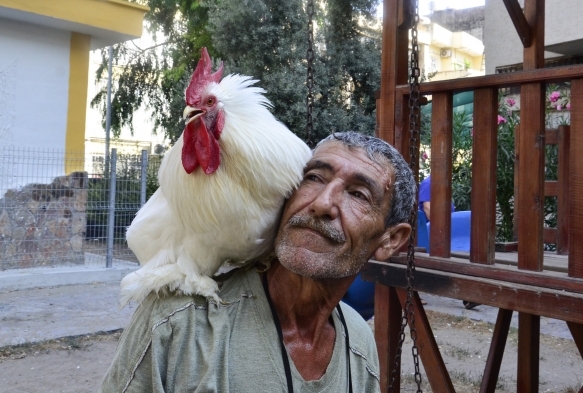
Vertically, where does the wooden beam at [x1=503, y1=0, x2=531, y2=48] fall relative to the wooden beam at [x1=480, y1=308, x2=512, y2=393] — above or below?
above

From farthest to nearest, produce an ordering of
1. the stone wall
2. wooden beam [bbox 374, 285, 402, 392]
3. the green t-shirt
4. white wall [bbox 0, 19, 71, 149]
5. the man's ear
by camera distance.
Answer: the stone wall, white wall [bbox 0, 19, 71, 149], wooden beam [bbox 374, 285, 402, 392], the man's ear, the green t-shirt

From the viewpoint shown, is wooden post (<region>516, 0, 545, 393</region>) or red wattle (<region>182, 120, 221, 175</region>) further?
wooden post (<region>516, 0, 545, 393</region>)

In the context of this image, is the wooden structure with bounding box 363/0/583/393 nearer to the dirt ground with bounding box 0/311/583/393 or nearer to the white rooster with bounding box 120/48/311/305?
the white rooster with bounding box 120/48/311/305

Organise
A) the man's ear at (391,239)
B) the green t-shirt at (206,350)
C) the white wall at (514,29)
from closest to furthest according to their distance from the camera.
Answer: the green t-shirt at (206,350) < the man's ear at (391,239) < the white wall at (514,29)

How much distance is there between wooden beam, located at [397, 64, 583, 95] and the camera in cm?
265

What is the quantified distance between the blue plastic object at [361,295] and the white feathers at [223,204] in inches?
79.2

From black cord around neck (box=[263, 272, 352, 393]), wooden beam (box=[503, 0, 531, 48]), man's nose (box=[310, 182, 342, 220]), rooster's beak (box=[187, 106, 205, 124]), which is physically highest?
wooden beam (box=[503, 0, 531, 48])

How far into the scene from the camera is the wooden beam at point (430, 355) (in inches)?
128

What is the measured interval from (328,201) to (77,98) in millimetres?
8044

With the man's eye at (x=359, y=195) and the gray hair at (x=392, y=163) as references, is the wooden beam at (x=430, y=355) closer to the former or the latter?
the gray hair at (x=392, y=163)

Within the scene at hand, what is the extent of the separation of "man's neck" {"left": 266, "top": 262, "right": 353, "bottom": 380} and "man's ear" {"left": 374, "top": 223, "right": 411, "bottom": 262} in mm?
218

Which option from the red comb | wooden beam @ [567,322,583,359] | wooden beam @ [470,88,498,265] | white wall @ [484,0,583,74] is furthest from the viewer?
white wall @ [484,0,583,74]

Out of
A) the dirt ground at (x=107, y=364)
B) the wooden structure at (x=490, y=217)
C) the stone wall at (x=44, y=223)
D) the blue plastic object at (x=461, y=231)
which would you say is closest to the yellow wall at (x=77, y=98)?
the stone wall at (x=44, y=223)

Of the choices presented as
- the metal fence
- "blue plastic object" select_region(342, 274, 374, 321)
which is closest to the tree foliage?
the metal fence
